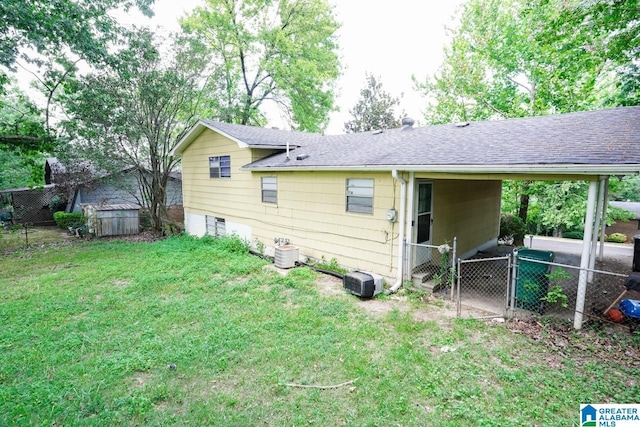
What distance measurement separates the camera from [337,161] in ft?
25.5

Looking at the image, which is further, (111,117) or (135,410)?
(111,117)

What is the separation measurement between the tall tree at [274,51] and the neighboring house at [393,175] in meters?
8.70

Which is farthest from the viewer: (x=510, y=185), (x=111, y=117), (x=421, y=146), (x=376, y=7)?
(x=376, y=7)

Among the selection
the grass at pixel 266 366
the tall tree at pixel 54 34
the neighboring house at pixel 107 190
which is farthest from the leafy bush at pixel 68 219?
the grass at pixel 266 366

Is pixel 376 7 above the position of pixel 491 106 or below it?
above

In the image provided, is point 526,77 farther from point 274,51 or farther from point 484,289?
point 274,51

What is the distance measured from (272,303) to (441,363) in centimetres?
319

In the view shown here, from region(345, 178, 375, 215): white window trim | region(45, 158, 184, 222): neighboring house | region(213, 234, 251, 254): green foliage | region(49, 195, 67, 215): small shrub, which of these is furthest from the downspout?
region(49, 195, 67, 215): small shrub

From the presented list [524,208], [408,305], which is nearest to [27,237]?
[408,305]

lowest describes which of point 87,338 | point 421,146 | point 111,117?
point 87,338

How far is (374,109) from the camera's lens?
27.1 meters

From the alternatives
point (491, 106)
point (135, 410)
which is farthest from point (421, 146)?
point (491, 106)

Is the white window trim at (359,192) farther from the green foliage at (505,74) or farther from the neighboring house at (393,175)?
the green foliage at (505,74)

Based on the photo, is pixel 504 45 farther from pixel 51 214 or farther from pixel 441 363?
pixel 51 214
